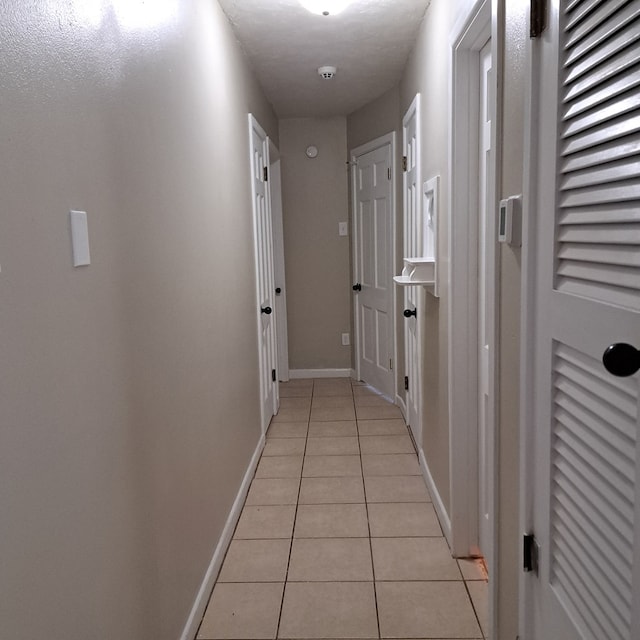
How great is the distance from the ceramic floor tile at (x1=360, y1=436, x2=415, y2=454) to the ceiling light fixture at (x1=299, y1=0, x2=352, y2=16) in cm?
248

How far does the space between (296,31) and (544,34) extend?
7.35 feet

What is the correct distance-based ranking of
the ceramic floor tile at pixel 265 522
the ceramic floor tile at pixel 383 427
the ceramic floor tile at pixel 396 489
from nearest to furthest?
the ceramic floor tile at pixel 265 522, the ceramic floor tile at pixel 396 489, the ceramic floor tile at pixel 383 427

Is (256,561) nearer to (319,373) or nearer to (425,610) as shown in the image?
(425,610)

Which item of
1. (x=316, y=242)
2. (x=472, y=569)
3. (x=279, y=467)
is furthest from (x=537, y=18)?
(x=316, y=242)

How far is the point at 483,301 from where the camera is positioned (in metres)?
2.27

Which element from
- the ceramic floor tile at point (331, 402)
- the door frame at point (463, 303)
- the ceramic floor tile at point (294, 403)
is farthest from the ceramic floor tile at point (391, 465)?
the ceramic floor tile at point (294, 403)

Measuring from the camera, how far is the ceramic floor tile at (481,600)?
2.02 metres

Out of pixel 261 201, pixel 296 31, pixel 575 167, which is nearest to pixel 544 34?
pixel 575 167

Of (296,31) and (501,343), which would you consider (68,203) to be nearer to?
(501,343)

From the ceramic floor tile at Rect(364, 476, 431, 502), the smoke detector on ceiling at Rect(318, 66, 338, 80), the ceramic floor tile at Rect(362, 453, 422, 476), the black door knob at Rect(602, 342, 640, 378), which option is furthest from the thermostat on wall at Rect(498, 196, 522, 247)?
the smoke detector on ceiling at Rect(318, 66, 338, 80)

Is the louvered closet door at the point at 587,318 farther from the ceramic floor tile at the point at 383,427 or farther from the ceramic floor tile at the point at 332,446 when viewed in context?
the ceramic floor tile at the point at 383,427

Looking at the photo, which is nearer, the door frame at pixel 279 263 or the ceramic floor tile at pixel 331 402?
the ceramic floor tile at pixel 331 402

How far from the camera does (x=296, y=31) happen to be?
310 centimetres

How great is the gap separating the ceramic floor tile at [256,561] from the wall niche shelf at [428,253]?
4.33 ft
